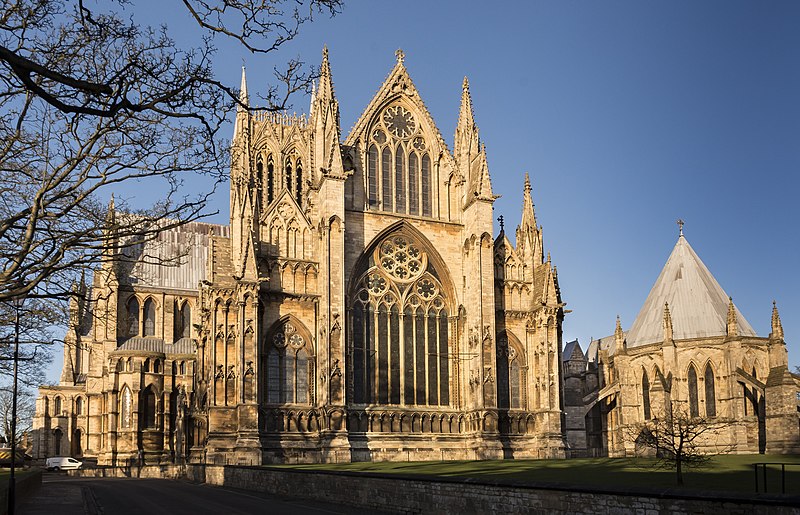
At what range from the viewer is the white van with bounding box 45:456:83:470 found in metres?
73.8

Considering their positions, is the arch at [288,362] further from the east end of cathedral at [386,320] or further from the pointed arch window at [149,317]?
the pointed arch window at [149,317]

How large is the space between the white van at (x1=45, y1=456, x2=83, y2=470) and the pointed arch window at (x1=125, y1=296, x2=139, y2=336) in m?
12.0

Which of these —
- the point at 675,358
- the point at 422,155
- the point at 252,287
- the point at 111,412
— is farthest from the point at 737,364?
the point at 111,412

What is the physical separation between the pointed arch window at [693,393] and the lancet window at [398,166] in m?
24.6

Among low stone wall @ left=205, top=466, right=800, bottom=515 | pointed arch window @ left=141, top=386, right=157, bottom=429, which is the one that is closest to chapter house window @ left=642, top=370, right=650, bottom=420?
low stone wall @ left=205, top=466, right=800, bottom=515

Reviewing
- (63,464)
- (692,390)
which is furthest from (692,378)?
(63,464)

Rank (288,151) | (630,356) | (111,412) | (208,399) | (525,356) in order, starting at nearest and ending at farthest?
(208,399)
(525,356)
(630,356)
(111,412)
(288,151)

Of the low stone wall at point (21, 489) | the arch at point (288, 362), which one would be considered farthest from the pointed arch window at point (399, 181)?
the low stone wall at point (21, 489)

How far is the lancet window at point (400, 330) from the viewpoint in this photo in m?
44.9

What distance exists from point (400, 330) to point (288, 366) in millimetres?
6477

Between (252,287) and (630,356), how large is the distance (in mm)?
33651

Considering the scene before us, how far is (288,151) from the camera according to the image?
74188 millimetres

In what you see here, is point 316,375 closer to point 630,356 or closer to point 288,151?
point 630,356

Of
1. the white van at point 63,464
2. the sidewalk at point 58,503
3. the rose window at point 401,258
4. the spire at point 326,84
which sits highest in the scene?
the spire at point 326,84
